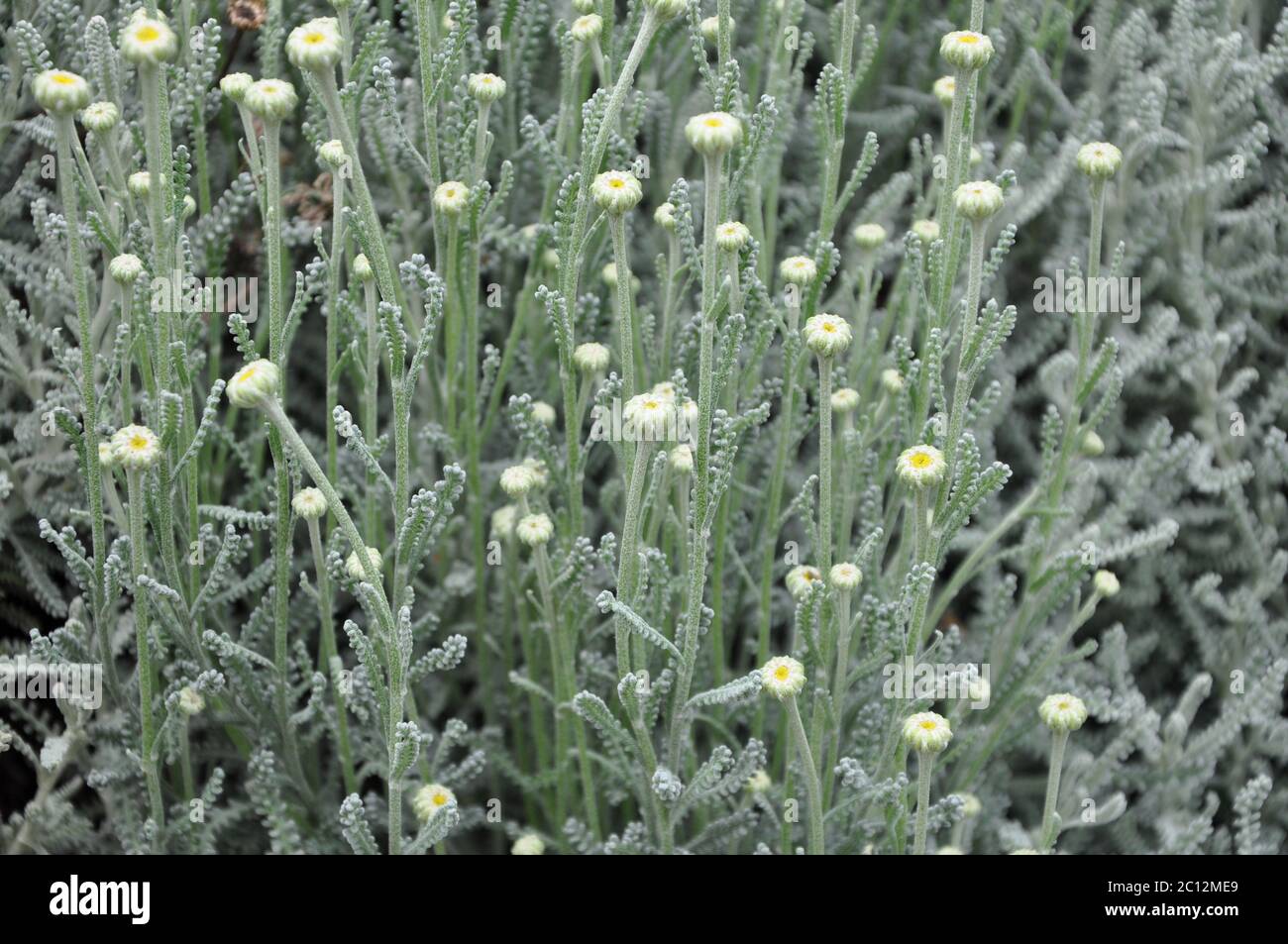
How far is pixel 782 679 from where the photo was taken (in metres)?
0.91

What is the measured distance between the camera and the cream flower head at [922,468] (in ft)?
2.97

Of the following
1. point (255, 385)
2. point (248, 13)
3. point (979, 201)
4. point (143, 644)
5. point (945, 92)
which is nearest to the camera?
point (255, 385)

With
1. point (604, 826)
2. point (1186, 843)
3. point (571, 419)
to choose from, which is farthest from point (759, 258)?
point (1186, 843)

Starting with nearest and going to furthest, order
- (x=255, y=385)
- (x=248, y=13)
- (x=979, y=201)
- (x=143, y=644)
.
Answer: (x=255, y=385)
(x=979, y=201)
(x=143, y=644)
(x=248, y=13)

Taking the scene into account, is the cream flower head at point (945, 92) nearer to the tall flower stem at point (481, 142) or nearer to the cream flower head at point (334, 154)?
the tall flower stem at point (481, 142)

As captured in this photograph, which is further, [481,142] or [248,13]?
[248,13]

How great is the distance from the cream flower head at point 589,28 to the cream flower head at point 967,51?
313mm

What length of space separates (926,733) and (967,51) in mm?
491

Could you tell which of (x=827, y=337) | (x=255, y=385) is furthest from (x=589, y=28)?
(x=255, y=385)

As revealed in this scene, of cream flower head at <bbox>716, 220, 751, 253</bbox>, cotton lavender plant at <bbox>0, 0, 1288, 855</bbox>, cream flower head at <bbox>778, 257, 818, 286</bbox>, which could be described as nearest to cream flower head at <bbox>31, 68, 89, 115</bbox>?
cotton lavender plant at <bbox>0, 0, 1288, 855</bbox>

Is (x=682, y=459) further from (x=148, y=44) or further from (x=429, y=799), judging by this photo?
(x=148, y=44)

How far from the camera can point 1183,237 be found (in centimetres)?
154

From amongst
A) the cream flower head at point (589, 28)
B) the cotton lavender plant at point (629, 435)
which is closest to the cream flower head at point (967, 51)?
the cotton lavender plant at point (629, 435)

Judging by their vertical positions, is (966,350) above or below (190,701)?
above
